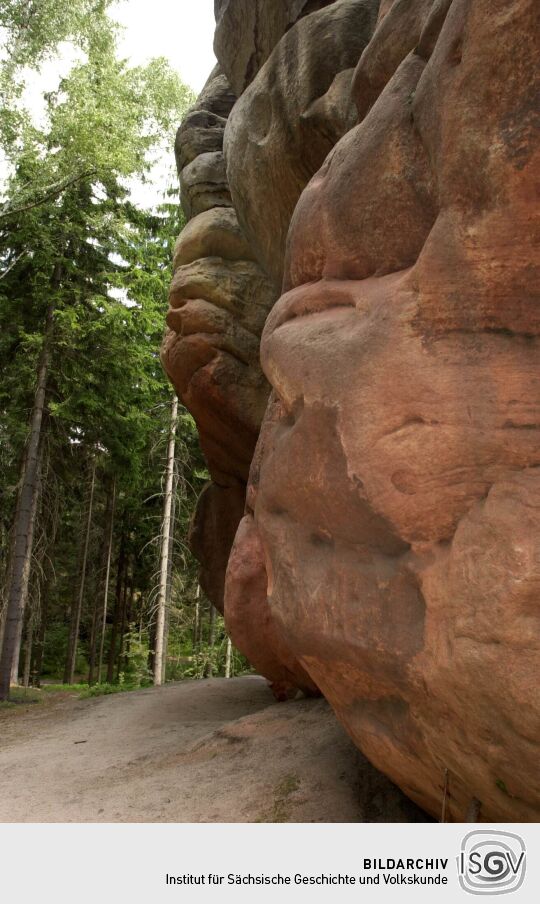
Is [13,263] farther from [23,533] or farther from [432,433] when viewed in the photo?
[432,433]

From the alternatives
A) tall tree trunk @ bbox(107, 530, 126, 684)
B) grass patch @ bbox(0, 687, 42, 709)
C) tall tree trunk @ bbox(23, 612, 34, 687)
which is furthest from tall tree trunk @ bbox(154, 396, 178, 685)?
tall tree trunk @ bbox(107, 530, 126, 684)

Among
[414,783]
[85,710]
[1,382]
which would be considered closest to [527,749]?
[414,783]

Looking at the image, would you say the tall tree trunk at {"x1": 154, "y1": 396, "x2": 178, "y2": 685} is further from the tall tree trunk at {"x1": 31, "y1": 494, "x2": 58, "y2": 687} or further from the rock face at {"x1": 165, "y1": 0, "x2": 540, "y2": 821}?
the rock face at {"x1": 165, "y1": 0, "x2": 540, "y2": 821}

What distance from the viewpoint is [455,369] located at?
149 inches

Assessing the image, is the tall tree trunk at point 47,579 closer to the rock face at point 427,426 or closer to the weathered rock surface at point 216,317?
the weathered rock surface at point 216,317

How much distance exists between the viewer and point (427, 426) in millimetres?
3787

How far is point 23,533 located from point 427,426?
10.8 meters

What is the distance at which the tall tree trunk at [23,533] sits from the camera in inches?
493

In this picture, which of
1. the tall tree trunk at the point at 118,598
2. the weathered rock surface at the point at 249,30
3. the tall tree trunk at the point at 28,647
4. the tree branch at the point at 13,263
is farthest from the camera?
the tall tree trunk at the point at 118,598

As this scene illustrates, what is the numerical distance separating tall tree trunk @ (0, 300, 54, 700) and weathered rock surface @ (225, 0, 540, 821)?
935cm
